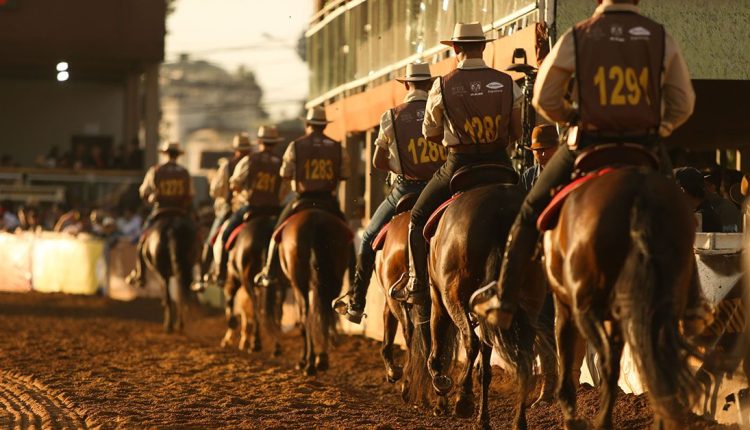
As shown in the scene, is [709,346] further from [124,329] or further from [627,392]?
[124,329]

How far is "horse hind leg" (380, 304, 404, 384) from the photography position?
41.0 feet

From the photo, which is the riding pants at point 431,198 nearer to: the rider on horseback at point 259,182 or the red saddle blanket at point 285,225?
the red saddle blanket at point 285,225

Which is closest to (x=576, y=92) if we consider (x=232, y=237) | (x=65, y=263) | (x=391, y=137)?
(x=391, y=137)

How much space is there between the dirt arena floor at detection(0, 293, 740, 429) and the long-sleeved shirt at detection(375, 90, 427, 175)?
204 centimetres

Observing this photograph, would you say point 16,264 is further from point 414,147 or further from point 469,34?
point 469,34

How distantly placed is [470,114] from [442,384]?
1989mm

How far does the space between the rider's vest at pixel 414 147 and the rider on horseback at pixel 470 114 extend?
5.22ft

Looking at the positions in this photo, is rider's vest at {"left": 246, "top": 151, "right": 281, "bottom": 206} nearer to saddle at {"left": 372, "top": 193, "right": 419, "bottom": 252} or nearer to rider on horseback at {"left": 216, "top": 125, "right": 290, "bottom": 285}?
rider on horseback at {"left": 216, "top": 125, "right": 290, "bottom": 285}

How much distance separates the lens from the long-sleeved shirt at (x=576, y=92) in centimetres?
741

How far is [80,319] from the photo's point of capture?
2250 cm

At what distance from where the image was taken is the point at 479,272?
909cm

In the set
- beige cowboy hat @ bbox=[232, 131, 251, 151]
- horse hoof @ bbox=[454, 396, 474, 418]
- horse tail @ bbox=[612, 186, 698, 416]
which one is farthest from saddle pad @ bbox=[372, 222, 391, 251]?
beige cowboy hat @ bbox=[232, 131, 251, 151]

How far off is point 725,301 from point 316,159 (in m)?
6.71

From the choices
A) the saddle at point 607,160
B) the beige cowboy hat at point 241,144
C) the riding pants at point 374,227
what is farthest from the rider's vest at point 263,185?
the saddle at point 607,160
